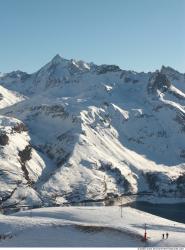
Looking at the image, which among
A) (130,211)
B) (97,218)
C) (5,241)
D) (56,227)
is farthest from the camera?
(130,211)

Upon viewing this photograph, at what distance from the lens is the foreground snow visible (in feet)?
368

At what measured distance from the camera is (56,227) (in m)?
121

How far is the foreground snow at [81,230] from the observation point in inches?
4414

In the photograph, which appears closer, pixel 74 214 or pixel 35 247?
pixel 35 247

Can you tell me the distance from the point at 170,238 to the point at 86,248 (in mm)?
20541

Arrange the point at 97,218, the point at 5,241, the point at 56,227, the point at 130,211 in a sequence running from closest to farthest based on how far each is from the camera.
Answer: the point at 5,241
the point at 56,227
the point at 97,218
the point at 130,211

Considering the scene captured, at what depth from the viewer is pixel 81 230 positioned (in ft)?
389

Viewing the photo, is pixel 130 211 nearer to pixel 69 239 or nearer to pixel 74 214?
pixel 74 214

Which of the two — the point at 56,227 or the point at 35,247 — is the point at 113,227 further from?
the point at 35,247

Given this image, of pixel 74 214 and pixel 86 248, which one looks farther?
pixel 74 214

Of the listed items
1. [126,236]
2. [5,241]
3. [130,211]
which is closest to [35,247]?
[5,241]

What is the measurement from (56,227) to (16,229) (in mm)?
8918

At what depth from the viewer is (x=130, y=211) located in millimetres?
149250

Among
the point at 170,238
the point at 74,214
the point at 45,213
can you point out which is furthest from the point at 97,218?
the point at 170,238
